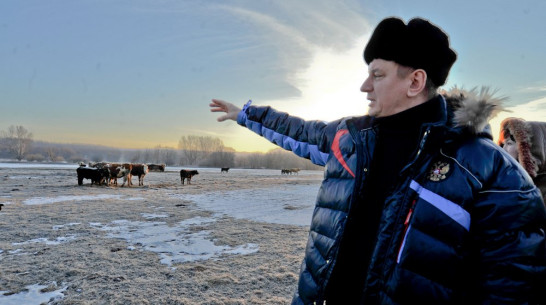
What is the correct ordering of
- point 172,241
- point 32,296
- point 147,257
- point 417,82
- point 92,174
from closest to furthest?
point 417,82 < point 32,296 < point 147,257 < point 172,241 < point 92,174

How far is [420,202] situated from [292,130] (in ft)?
3.97

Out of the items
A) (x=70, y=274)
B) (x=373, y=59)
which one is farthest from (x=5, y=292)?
(x=373, y=59)

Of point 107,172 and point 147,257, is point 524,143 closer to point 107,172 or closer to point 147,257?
point 147,257

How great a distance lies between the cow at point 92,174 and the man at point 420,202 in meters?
25.6

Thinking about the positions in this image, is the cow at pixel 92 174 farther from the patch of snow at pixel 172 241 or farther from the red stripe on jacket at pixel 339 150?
the red stripe on jacket at pixel 339 150

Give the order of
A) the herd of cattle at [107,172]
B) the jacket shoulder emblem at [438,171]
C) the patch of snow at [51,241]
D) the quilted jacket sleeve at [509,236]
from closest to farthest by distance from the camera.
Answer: the quilted jacket sleeve at [509,236], the jacket shoulder emblem at [438,171], the patch of snow at [51,241], the herd of cattle at [107,172]

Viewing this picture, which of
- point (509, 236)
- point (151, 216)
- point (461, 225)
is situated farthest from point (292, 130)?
point (151, 216)

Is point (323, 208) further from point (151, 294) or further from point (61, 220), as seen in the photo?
point (61, 220)

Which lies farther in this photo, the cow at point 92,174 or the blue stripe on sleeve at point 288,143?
the cow at point 92,174

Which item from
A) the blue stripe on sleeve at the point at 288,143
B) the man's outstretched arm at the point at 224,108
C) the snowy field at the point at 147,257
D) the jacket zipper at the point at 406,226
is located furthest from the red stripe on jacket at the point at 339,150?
the snowy field at the point at 147,257

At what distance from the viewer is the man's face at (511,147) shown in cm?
296

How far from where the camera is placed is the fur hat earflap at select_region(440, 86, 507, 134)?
4.75 ft

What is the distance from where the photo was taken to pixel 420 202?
4.71 ft

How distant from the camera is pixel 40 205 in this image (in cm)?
1262
